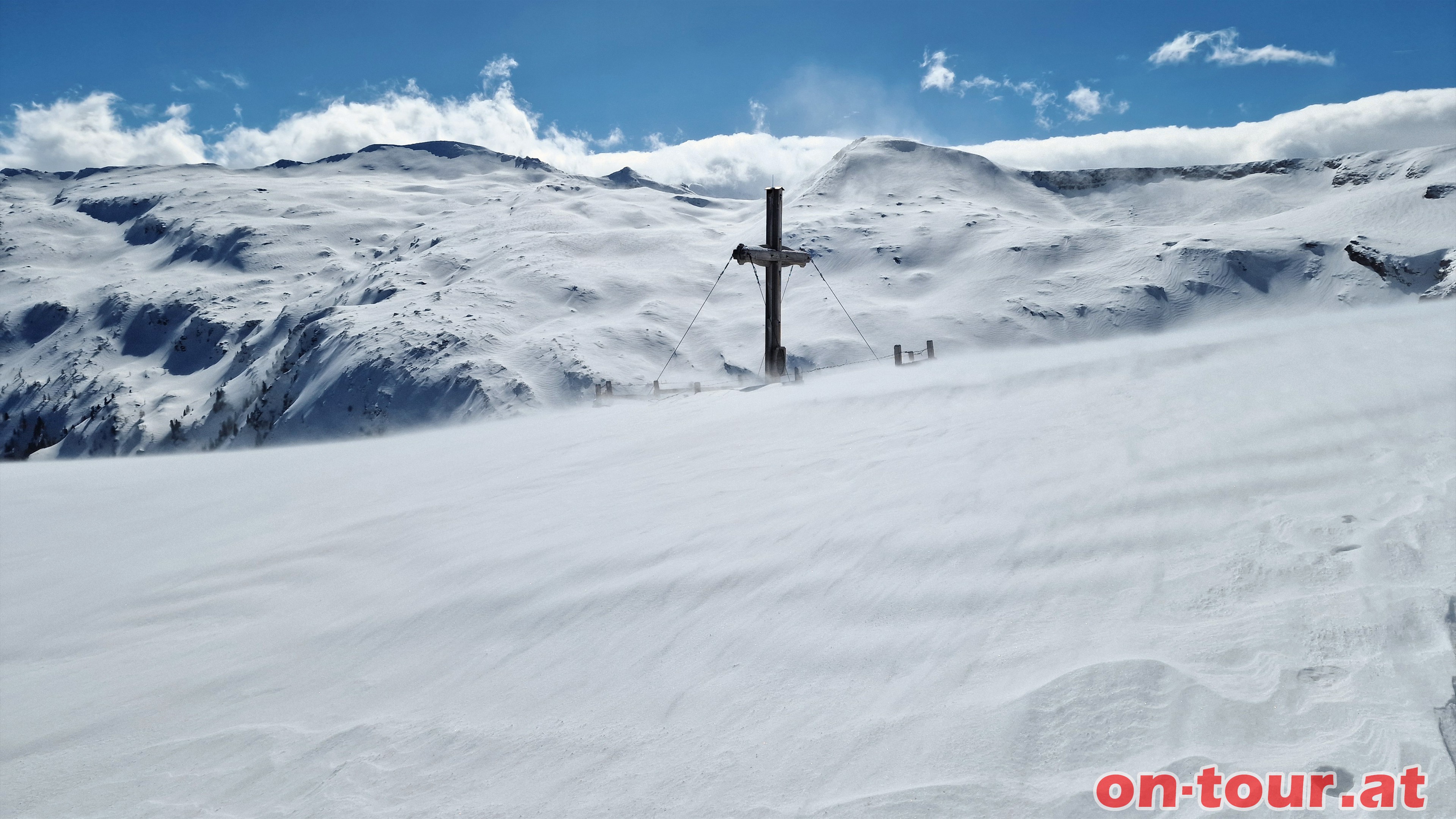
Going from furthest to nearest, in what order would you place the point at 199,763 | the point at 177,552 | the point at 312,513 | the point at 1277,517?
1. the point at 312,513
2. the point at 177,552
3. the point at 1277,517
4. the point at 199,763

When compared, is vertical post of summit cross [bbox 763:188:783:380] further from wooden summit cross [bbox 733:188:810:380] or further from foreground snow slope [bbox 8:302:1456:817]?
foreground snow slope [bbox 8:302:1456:817]

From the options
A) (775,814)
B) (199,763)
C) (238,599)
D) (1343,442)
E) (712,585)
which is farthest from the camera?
(238,599)

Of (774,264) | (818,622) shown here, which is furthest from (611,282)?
(818,622)

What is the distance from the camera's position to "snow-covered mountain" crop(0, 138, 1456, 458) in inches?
954

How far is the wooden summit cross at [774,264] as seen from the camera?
43.0 feet

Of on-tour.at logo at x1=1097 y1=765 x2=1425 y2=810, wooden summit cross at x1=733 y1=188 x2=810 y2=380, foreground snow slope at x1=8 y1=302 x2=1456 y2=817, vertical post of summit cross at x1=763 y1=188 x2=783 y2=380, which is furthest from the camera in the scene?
vertical post of summit cross at x1=763 y1=188 x2=783 y2=380

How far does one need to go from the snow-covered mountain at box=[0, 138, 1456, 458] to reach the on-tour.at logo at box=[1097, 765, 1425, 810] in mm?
19528

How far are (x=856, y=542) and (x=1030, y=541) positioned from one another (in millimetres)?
774

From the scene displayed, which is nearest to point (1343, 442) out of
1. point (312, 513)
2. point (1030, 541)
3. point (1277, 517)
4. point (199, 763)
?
point (1277, 517)

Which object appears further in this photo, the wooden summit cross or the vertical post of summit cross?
the vertical post of summit cross

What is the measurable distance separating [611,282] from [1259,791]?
28.6m

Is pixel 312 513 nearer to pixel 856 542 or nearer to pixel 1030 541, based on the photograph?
pixel 856 542

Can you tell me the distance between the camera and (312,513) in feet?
19.2

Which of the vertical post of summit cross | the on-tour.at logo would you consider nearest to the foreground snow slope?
the on-tour.at logo
